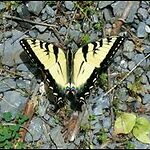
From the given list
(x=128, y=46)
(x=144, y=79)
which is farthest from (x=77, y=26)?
(x=144, y=79)

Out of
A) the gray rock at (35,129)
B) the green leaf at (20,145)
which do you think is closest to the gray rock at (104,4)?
the gray rock at (35,129)

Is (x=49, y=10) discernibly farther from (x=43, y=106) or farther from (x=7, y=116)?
(x=7, y=116)

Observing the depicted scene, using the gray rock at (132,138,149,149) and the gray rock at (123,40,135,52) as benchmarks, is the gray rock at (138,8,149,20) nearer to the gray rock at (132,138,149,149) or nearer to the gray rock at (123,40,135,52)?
the gray rock at (123,40,135,52)

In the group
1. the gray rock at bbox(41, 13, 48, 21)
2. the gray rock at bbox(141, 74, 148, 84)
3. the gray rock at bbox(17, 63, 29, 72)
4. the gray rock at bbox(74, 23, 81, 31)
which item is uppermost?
the gray rock at bbox(41, 13, 48, 21)

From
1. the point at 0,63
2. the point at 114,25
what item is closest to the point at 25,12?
the point at 0,63

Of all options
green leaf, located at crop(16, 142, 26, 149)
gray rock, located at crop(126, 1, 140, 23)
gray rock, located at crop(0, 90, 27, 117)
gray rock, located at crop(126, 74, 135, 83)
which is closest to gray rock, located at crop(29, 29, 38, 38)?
gray rock, located at crop(0, 90, 27, 117)
